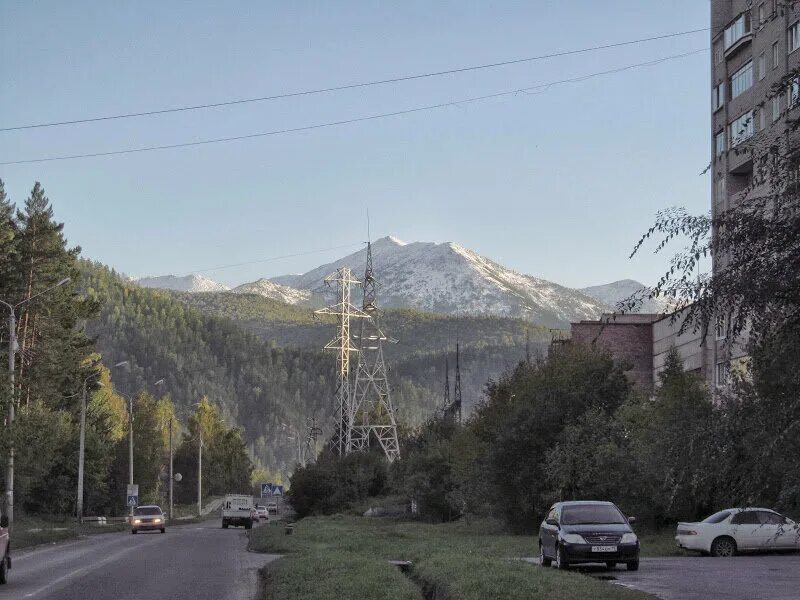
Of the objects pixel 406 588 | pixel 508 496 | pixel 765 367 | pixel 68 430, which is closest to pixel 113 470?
pixel 68 430

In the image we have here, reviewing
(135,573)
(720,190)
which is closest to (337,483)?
(720,190)

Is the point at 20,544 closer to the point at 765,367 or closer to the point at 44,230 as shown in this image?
the point at 44,230

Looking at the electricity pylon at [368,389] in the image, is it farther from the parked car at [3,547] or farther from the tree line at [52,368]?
the parked car at [3,547]

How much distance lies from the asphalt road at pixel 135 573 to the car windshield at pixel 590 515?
25.2ft

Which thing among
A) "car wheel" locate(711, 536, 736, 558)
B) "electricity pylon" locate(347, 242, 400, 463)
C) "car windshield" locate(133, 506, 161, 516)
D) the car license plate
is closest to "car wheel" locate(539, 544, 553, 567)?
the car license plate

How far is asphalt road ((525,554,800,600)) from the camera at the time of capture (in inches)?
890

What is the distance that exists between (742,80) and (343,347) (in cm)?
5208

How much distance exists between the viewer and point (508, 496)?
189 feet

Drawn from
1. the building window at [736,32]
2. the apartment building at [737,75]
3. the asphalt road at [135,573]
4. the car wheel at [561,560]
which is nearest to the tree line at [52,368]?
the asphalt road at [135,573]

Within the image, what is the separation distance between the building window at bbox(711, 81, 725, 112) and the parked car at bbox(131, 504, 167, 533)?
41.8m

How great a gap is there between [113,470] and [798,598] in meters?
97.2

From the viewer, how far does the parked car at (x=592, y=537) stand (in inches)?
1152

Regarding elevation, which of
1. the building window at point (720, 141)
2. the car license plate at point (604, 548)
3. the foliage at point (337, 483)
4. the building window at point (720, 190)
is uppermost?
the building window at point (720, 141)

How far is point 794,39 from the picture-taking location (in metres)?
64.1
